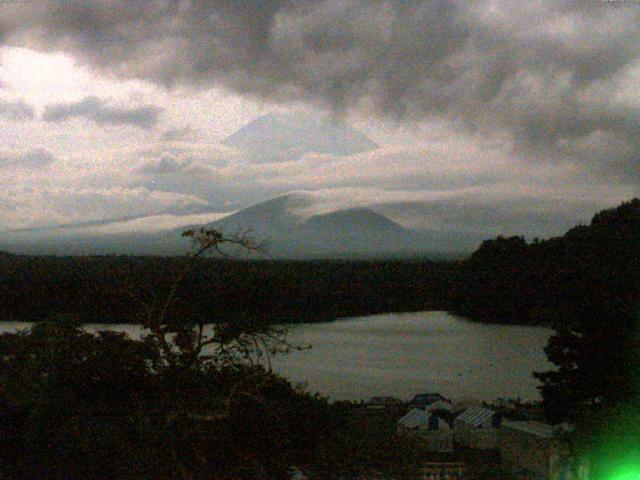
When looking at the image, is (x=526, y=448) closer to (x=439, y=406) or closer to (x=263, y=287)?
(x=439, y=406)

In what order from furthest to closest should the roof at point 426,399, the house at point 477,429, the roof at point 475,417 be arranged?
the roof at point 426,399 → the roof at point 475,417 → the house at point 477,429

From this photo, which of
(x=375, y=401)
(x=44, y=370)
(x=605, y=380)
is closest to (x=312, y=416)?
(x=44, y=370)

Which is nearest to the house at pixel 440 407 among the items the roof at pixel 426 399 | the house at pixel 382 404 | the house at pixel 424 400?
the house at pixel 424 400

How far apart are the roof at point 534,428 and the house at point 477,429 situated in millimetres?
1194

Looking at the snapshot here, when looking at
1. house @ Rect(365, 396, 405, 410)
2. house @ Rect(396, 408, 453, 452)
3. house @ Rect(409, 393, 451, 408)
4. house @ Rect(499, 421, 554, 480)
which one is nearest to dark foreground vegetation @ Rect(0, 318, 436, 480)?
house @ Rect(499, 421, 554, 480)

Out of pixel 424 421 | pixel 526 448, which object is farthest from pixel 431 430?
pixel 526 448

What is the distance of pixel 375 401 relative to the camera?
11195mm

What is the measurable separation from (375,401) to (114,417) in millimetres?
9042

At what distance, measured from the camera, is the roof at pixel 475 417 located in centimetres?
846

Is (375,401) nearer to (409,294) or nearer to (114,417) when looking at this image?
(114,417)

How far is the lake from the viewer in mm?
15305

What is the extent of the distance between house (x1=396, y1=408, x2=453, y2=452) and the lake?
4.33m

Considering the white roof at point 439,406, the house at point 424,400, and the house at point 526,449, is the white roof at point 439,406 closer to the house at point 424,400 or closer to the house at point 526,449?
the house at point 424,400

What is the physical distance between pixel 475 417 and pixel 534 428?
1946mm
